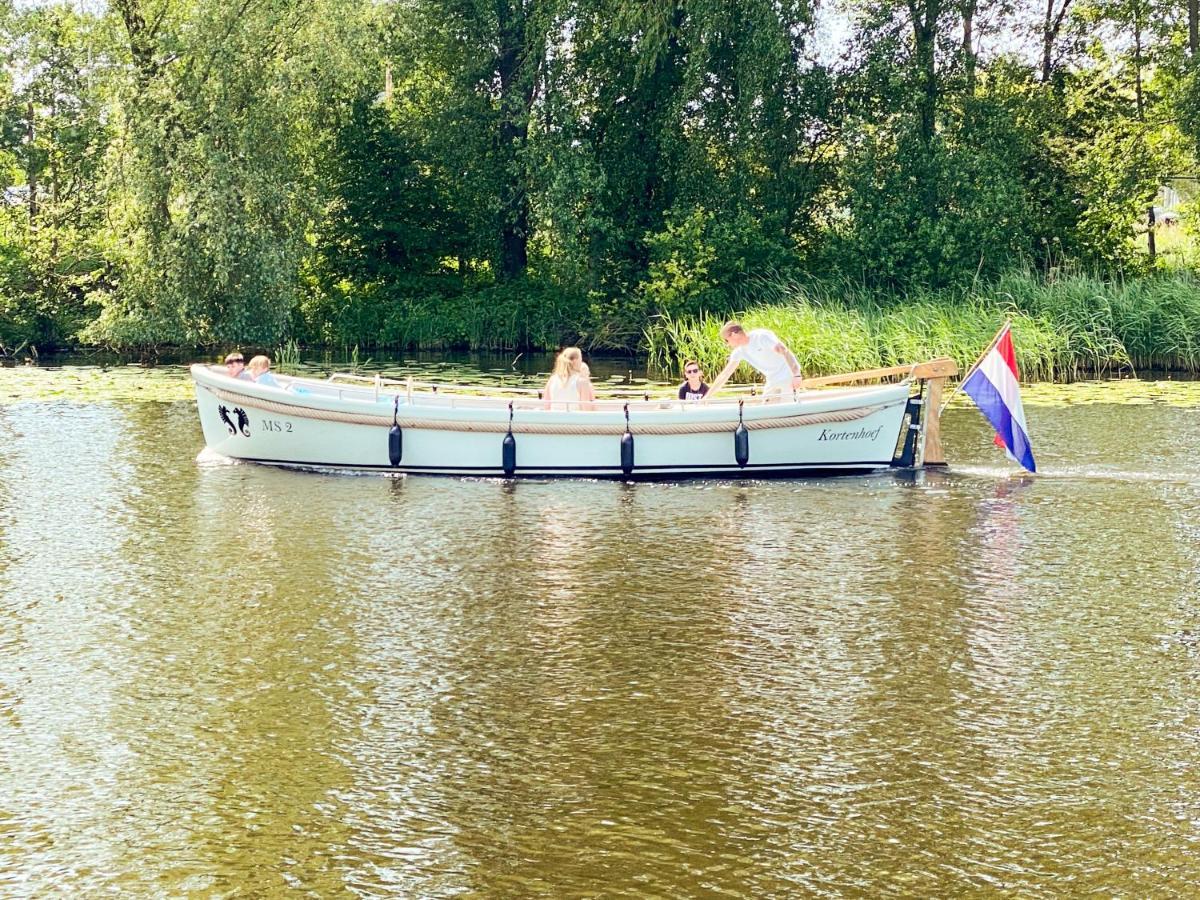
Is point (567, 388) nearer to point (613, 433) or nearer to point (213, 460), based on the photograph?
point (613, 433)

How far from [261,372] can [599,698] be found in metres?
9.84

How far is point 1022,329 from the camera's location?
23.9 metres

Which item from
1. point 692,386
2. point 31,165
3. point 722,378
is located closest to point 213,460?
point 692,386

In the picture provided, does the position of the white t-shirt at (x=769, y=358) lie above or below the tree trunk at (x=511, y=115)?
below

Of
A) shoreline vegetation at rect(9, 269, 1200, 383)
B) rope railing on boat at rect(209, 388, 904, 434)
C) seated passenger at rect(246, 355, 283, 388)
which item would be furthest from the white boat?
shoreline vegetation at rect(9, 269, 1200, 383)

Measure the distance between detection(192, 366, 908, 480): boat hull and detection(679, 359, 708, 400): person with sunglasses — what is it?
0.36 meters

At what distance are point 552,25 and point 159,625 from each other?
2563 cm

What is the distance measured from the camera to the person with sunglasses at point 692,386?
1518 centimetres

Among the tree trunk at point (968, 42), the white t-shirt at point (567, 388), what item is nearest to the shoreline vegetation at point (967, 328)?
the tree trunk at point (968, 42)

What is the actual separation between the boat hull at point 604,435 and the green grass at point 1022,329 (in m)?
8.39

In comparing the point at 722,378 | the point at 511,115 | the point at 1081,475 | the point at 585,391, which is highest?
the point at 511,115

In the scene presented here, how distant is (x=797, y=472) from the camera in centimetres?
1496

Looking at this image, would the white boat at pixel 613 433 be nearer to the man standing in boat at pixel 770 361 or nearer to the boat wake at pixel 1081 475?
the man standing in boat at pixel 770 361

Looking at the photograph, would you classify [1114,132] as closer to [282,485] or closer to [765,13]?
[765,13]
